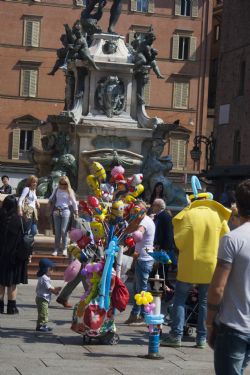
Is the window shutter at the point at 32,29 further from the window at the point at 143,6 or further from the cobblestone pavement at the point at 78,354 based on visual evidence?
the cobblestone pavement at the point at 78,354

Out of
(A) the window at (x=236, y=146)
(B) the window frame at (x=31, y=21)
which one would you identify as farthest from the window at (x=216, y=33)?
(A) the window at (x=236, y=146)

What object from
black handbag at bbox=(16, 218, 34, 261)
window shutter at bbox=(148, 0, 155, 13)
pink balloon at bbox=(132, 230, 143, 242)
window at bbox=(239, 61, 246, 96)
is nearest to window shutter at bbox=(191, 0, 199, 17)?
window shutter at bbox=(148, 0, 155, 13)

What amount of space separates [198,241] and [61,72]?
5357cm

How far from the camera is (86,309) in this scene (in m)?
12.1

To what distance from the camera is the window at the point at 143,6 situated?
67.9 metres

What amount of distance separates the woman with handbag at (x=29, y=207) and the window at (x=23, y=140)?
45.8 metres

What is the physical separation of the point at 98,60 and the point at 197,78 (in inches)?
1763

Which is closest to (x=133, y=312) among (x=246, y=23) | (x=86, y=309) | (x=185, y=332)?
(x=185, y=332)

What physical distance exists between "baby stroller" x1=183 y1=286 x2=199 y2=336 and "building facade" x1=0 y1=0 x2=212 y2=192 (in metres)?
49.9

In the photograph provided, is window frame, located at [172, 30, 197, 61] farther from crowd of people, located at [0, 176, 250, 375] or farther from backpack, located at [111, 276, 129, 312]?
backpack, located at [111, 276, 129, 312]

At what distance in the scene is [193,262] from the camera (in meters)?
12.0

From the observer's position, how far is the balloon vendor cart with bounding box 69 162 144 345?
39.7 feet

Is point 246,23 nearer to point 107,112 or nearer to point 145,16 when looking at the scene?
point 145,16

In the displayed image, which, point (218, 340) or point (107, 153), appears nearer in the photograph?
point (218, 340)
